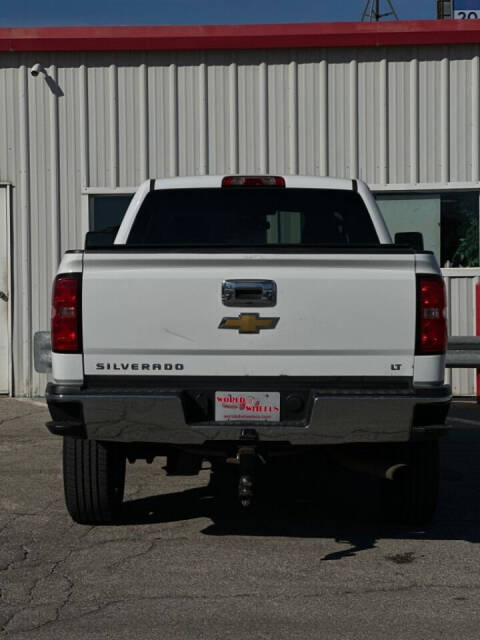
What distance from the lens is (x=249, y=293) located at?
5.23m

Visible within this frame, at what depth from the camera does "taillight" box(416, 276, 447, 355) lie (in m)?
5.19

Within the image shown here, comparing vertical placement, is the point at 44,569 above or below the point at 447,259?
below

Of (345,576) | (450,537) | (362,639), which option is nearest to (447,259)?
(450,537)

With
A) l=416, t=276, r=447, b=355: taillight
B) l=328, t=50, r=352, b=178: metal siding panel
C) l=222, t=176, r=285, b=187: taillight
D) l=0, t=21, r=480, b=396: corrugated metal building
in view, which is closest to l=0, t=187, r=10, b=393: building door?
l=0, t=21, r=480, b=396: corrugated metal building

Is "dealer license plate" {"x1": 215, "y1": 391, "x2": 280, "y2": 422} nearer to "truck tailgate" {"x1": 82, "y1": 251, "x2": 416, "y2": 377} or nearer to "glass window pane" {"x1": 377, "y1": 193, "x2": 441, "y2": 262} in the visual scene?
"truck tailgate" {"x1": 82, "y1": 251, "x2": 416, "y2": 377}

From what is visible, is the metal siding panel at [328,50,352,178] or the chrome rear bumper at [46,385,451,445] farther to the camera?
the metal siding panel at [328,50,352,178]

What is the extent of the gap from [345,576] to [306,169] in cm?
776

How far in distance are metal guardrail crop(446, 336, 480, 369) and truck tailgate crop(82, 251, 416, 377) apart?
3.72m

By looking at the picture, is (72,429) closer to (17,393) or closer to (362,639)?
(362,639)

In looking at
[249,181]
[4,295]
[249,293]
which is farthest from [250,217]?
[4,295]

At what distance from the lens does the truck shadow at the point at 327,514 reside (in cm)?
608

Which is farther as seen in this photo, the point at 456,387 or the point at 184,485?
the point at 456,387

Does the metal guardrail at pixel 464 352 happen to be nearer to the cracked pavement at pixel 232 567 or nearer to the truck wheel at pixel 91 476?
the cracked pavement at pixel 232 567

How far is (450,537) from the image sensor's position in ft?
19.8
